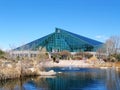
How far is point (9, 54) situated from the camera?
4859 cm

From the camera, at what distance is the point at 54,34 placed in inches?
4552

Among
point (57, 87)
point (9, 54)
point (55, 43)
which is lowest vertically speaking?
point (57, 87)

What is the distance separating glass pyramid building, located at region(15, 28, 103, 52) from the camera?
10925 cm

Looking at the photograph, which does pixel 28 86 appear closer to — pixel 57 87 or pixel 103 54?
pixel 57 87

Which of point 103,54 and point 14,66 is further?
point 103,54

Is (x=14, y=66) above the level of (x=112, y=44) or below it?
below

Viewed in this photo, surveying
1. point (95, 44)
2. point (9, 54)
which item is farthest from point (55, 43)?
point (9, 54)

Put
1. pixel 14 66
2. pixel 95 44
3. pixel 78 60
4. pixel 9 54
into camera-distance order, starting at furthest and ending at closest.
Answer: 1. pixel 95 44
2. pixel 78 60
3. pixel 9 54
4. pixel 14 66

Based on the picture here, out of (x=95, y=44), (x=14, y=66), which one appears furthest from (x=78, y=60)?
(x=14, y=66)

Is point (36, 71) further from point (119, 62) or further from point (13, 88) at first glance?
point (119, 62)

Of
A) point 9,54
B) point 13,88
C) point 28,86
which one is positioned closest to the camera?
point 13,88

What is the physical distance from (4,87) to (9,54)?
18.8 metres

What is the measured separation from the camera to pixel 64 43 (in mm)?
112438

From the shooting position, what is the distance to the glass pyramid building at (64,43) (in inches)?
4301
